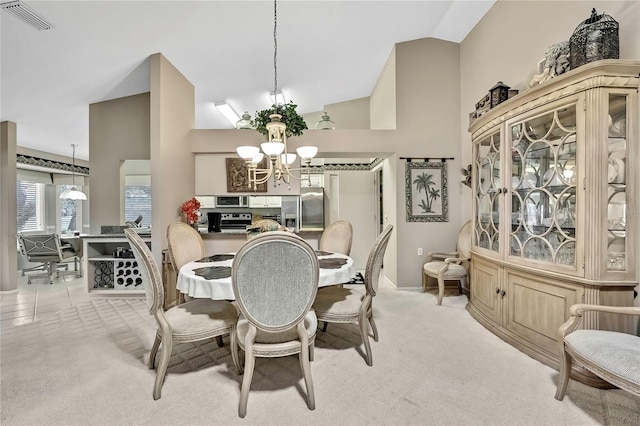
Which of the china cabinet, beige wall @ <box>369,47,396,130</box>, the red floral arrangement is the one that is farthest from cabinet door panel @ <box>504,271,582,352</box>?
the red floral arrangement

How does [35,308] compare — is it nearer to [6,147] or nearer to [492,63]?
[6,147]

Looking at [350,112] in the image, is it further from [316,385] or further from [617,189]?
[316,385]

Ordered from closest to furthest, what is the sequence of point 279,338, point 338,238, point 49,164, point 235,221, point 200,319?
point 279,338 → point 200,319 → point 338,238 → point 235,221 → point 49,164

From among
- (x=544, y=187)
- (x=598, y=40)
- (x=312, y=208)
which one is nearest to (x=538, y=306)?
(x=544, y=187)

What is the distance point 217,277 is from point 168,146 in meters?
2.38

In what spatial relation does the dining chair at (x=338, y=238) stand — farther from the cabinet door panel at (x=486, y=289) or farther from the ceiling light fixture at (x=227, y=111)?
the ceiling light fixture at (x=227, y=111)

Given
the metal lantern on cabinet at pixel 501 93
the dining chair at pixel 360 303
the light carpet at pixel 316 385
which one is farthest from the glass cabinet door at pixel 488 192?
the dining chair at pixel 360 303

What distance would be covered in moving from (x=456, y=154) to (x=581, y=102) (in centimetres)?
240

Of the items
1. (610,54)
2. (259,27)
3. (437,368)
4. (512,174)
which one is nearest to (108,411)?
(437,368)

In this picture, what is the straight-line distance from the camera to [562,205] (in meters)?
2.25

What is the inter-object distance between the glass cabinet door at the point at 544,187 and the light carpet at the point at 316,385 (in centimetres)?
90

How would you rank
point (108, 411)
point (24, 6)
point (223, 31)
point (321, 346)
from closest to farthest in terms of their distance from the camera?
point (108, 411)
point (24, 6)
point (321, 346)
point (223, 31)

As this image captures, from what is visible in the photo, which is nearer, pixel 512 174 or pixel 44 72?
pixel 512 174

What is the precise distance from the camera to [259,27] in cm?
339
